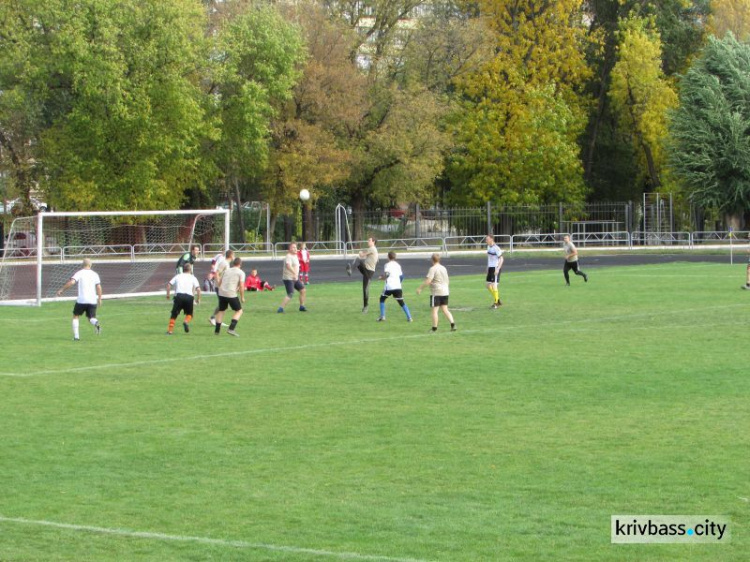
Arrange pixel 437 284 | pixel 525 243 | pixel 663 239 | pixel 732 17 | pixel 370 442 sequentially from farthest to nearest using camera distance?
pixel 732 17 < pixel 663 239 < pixel 525 243 < pixel 437 284 < pixel 370 442

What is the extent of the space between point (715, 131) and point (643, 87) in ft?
19.8

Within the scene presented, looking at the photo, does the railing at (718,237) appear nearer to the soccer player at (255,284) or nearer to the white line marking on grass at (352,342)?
the soccer player at (255,284)

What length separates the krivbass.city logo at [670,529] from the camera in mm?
9344

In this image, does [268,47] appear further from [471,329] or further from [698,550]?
[698,550]

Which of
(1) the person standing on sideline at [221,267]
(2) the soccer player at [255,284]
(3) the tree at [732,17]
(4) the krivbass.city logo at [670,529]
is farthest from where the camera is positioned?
(3) the tree at [732,17]

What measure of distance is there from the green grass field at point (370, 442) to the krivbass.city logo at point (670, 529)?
13 centimetres

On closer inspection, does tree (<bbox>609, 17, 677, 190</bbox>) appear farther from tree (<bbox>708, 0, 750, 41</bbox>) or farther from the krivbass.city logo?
the krivbass.city logo

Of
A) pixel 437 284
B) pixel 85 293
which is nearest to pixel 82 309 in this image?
pixel 85 293

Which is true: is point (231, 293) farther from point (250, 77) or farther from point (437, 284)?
point (250, 77)

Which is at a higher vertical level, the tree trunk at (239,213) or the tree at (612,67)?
the tree at (612,67)

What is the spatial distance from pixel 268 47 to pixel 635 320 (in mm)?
38022

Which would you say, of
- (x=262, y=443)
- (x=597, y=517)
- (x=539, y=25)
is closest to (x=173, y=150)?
(x=539, y=25)

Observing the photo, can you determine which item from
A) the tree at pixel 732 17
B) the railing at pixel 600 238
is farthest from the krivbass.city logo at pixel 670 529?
the tree at pixel 732 17

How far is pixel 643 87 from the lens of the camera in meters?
72.8
